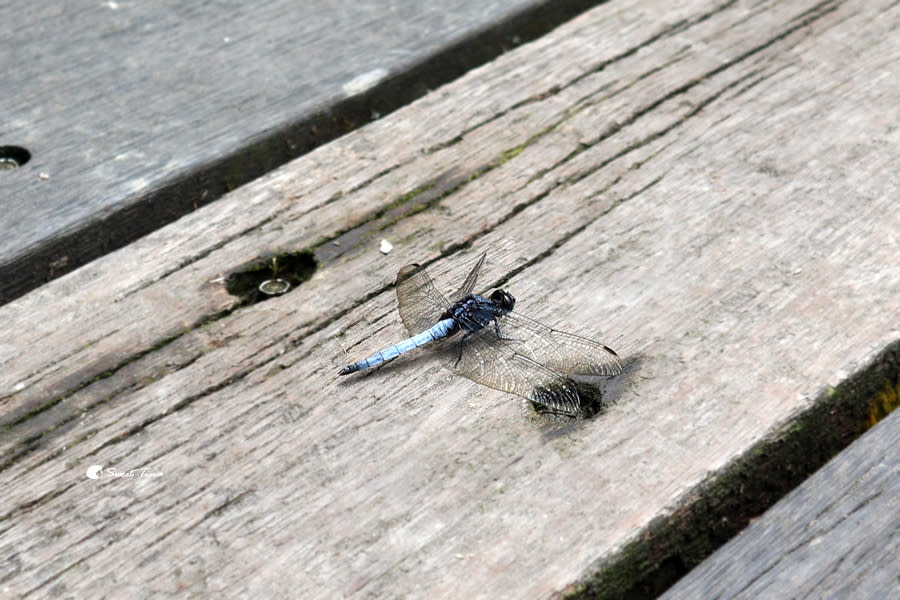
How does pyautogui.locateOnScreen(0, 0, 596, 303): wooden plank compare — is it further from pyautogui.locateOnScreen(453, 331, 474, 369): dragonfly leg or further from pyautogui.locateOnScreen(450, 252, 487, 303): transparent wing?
pyautogui.locateOnScreen(453, 331, 474, 369): dragonfly leg

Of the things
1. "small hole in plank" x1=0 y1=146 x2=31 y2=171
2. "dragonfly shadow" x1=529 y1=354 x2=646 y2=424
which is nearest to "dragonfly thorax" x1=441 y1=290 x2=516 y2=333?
"dragonfly shadow" x1=529 y1=354 x2=646 y2=424

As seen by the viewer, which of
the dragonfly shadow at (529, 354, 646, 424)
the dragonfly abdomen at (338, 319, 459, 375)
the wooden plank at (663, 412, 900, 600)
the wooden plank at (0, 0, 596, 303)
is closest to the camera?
the wooden plank at (663, 412, 900, 600)

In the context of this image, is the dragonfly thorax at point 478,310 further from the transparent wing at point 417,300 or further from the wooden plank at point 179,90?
the wooden plank at point 179,90

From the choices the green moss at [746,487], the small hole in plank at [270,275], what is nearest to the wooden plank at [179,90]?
the small hole in plank at [270,275]

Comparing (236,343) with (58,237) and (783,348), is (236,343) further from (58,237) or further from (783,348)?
(783,348)

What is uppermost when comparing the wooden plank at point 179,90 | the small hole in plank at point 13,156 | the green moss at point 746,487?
the wooden plank at point 179,90

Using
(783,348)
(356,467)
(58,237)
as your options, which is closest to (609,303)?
(783,348)
